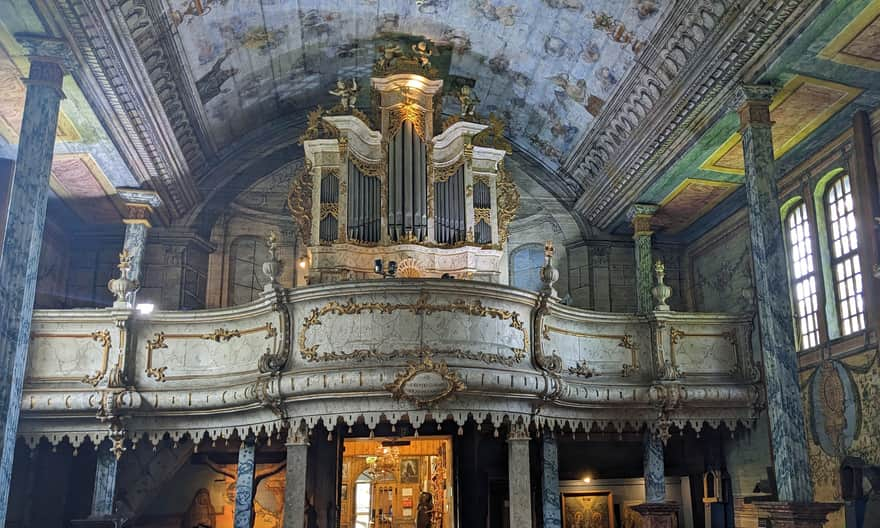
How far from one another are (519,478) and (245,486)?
5.75 meters

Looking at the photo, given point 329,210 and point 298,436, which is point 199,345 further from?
point 329,210

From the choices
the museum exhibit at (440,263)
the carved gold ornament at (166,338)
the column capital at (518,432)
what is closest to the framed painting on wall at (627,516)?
the museum exhibit at (440,263)

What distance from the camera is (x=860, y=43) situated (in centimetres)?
1302

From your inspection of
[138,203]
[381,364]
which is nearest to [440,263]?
[381,364]

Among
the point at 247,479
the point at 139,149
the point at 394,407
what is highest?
the point at 139,149

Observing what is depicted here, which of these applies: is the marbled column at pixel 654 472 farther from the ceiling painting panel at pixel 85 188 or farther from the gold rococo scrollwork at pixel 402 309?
the ceiling painting panel at pixel 85 188

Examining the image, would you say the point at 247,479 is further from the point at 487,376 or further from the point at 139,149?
the point at 139,149

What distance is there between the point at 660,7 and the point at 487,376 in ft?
24.6

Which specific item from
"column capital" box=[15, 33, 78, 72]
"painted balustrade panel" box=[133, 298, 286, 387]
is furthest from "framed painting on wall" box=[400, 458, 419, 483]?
"column capital" box=[15, 33, 78, 72]

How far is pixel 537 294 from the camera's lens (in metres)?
15.0

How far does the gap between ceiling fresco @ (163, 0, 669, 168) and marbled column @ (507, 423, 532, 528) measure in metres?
7.83

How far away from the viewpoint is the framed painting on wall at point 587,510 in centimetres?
1977

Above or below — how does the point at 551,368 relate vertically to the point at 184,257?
below

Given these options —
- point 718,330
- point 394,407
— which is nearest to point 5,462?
point 394,407
